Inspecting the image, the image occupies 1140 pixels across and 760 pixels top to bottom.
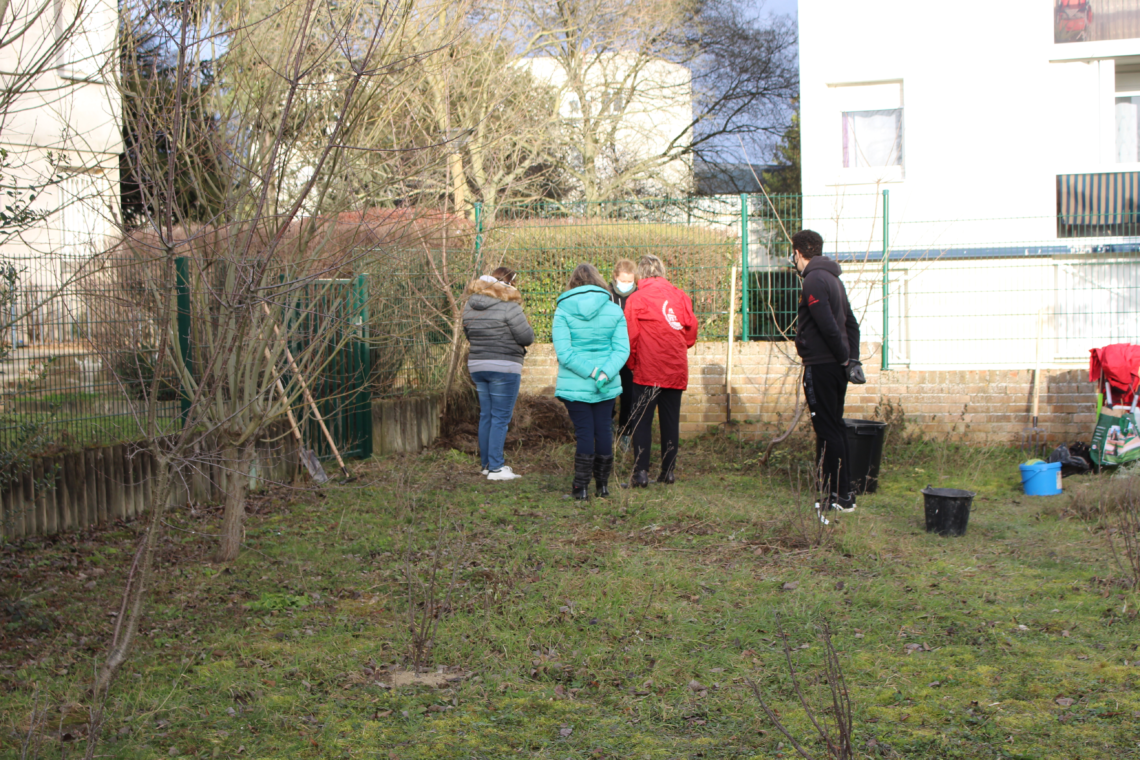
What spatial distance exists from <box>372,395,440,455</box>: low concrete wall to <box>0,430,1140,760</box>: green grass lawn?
2.32 m

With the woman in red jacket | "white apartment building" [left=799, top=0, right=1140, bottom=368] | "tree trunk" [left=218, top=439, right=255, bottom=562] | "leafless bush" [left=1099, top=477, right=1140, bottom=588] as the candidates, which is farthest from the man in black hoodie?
"white apartment building" [left=799, top=0, right=1140, bottom=368]

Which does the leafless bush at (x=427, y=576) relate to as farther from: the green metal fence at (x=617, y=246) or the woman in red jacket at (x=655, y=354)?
the green metal fence at (x=617, y=246)

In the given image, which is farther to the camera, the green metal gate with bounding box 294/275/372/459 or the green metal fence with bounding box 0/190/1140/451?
the green metal fence with bounding box 0/190/1140/451

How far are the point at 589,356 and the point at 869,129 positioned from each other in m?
8.85

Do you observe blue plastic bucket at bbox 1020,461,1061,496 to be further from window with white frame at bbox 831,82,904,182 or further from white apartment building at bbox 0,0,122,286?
window with white frame at bbox 831,82,904,182

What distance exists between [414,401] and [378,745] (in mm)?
6680

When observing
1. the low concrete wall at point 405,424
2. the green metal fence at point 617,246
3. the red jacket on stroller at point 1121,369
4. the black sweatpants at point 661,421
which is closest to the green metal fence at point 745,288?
the green metal fence at point 617,246

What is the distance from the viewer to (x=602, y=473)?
7.47 meters

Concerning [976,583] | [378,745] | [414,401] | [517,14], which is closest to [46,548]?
[378,745]

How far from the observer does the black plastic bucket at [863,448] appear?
7664mm

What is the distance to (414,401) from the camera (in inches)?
392

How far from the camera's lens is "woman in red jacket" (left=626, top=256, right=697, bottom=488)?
7.73 metres

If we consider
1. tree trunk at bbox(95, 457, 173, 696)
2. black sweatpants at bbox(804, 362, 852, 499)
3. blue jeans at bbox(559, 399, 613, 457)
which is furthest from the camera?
blue jeans at bbox(559, 399, 613, 457)

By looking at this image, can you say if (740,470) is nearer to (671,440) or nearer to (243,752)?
(671,440)
